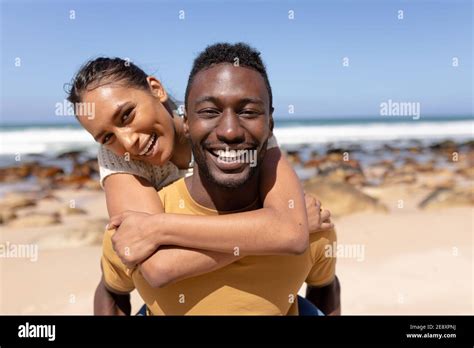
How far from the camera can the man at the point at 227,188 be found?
80.7 inches

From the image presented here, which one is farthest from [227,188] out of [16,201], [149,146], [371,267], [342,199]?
[16,201]

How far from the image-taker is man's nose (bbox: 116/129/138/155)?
2642 millimetres

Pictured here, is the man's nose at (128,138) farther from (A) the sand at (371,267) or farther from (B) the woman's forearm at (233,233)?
(A) the sand at (371,267)

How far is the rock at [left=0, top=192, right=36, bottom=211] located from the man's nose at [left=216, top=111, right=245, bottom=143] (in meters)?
8.74

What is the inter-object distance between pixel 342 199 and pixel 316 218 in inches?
268

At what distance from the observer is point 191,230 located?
2053 millimetres

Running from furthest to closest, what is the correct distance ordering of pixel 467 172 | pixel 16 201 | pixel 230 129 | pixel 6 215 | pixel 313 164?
pixel 313 164
pixel 467 172
pixel 16 201
pixel 6 215
pixel 230 129

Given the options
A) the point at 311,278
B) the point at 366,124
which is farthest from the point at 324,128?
the point at 311,278

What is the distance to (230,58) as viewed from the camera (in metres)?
2.14

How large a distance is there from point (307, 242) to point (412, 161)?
14755 millimetres

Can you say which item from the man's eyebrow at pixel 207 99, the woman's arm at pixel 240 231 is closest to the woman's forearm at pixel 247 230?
the woman's arm at pixel 240 231

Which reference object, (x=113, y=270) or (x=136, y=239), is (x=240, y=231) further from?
(x=113, y=270)
